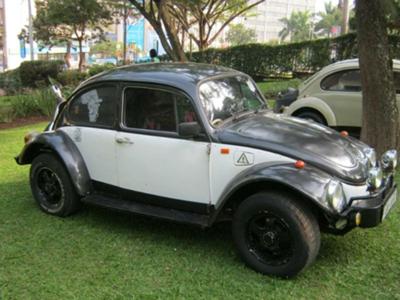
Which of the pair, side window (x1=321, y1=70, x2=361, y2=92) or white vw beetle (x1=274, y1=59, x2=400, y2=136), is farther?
side window (x1=321, y1=70, x2=361, y2=92)

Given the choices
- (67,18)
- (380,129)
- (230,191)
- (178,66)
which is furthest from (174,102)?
(67,18)

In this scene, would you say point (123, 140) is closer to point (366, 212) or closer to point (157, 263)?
point (157, 263)

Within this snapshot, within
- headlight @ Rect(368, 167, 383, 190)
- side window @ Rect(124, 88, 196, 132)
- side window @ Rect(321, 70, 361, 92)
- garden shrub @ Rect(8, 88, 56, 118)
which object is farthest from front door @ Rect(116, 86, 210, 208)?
garden shrub @ Rect(8, 88, 56, 118)

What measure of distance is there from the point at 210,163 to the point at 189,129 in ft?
1.17

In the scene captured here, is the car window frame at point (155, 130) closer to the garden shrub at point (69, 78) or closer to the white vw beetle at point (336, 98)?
the white vw beetle at point (336, 98)

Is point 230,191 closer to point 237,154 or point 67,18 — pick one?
point 237,154

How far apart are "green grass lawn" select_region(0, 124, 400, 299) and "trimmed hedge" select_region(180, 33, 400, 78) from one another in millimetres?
13687

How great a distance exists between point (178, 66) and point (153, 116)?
2.38ft

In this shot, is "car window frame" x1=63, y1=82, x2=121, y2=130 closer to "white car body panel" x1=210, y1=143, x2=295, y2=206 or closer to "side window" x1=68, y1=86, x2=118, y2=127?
"side window" x1=68, y1=86, x2=118, y2=127

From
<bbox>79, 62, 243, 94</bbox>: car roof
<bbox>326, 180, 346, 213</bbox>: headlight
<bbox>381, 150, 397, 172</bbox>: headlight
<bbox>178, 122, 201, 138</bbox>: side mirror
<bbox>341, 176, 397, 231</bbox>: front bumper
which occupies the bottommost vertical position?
<bbox>341, 176, 397, 231</bbox>: front bumper

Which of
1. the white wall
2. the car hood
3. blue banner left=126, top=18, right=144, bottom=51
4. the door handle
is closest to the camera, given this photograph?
the car hood

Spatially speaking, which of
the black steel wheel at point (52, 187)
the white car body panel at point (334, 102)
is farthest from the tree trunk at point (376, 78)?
the black steel wheel at point (52, 187)

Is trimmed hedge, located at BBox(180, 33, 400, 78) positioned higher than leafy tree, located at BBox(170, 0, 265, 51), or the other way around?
leafy tree, located at BBox(170, 0, 265, 51)

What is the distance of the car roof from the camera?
444cm
